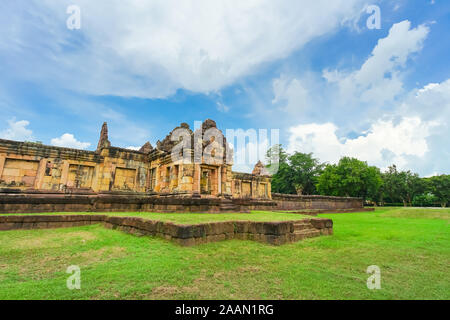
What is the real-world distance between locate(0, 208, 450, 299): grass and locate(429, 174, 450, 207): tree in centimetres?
5246

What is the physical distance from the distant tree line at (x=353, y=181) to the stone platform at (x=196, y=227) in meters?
29.0

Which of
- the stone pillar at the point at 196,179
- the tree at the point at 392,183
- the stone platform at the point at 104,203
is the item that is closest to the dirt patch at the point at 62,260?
the stone platform at the point at 104,203

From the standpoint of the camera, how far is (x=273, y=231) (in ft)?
17.0

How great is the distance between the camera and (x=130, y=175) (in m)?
14.3

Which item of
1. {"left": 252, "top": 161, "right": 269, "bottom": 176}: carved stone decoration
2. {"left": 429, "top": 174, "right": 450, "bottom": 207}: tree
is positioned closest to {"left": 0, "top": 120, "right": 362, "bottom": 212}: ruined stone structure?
{"left": 252, "top": 161, "right": 269, "bottom": 176}: carved stone decoration

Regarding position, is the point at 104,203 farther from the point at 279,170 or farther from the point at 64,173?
the point at 279,170

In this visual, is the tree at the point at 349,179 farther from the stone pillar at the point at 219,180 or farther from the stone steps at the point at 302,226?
the stone steps at the point at 302,226

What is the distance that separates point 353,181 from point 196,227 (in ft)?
106

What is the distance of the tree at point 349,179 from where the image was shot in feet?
104

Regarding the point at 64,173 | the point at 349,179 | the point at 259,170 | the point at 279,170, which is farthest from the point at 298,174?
the point at 64,173

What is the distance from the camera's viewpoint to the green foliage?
128 feet

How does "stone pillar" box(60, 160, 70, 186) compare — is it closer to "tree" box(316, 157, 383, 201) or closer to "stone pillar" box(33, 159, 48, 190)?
"stone pillar" box(33, 159, 48, 190)
